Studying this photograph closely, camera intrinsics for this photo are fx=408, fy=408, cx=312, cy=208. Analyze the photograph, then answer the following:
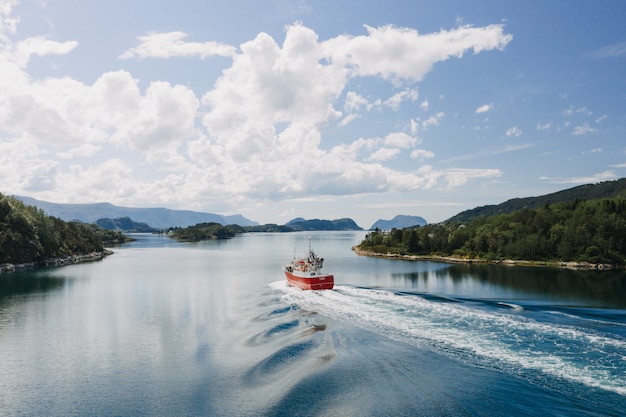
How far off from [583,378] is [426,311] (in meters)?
19.6

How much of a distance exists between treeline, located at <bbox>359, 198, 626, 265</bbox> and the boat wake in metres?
61.9

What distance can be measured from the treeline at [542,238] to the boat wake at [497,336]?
6186cm

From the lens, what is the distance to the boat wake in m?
25.8

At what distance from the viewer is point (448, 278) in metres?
77.1

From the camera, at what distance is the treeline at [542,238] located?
308 ft

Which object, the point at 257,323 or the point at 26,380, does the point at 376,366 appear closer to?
the point at 257,323

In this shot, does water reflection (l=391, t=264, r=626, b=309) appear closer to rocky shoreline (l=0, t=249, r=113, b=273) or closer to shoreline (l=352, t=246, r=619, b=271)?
shoreline (l=352, t=246, r=619, b=271)

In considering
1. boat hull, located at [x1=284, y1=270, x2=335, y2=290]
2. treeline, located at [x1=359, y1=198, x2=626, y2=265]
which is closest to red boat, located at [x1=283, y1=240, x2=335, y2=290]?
boat hull, located at [x1=284, y1=270, x2=335, y2=290]

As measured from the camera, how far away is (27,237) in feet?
366

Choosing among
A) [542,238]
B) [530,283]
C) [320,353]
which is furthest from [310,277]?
[542,238]

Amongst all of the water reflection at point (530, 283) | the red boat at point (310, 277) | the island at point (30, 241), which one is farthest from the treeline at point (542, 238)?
the island at point (30, 241)

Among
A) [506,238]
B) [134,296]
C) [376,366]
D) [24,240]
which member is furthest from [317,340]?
[24,240]

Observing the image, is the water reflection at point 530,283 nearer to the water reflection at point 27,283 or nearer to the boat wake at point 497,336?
the boat wake at point 497,336

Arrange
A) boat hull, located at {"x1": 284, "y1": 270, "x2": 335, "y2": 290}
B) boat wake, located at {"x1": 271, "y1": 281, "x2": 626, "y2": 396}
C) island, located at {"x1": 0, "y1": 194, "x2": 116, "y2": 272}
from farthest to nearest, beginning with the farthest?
island, located at {"x1": 0, "y1": 194, "x2": 116, "y2": 272}
boat hull, located at {"x1": 284, "y1": 270, "x2": 335, "y2": 290}
boat wake, located at {"x1": 271, "y1": 281, "x2": 626, "y2": 396}
